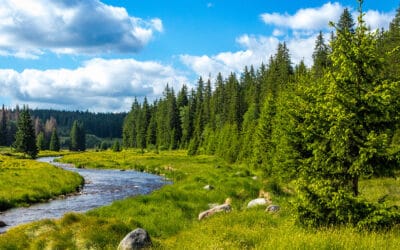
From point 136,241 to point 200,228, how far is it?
12.4ft

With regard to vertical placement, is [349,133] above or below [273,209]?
above

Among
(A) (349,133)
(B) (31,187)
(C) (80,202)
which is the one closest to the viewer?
(A) (349,133)

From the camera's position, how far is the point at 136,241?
14.7m

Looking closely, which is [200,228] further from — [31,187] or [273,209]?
[31,187]

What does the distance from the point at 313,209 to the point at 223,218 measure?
21.9 feet

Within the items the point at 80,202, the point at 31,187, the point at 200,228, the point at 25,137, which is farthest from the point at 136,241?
the point at 25,137

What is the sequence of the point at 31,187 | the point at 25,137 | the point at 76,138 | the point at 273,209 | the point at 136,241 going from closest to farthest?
1. the point at 136,241
2. the point at 273,209
3. the point at 31,187
4. the point at 25,137
5. the point at 76,138

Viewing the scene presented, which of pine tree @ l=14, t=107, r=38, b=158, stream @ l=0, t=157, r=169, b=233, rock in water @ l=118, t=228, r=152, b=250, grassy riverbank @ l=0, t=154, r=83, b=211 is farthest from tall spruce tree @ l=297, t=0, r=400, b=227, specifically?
pine tree @ l=14, t=107, r=38, b=158

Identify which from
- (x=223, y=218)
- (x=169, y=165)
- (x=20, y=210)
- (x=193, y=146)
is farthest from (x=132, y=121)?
(x=223, y=218)

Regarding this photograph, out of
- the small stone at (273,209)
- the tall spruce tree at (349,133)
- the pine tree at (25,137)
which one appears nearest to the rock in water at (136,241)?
the tall spruce tree at (349,133)

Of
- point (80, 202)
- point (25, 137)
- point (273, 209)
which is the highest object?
point (25, 137)

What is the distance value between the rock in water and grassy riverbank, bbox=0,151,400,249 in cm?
71

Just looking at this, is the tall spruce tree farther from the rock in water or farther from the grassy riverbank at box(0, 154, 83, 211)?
the grassy riverbank at box(0, 154, 83, 211)

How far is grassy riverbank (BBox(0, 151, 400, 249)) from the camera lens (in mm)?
10656
